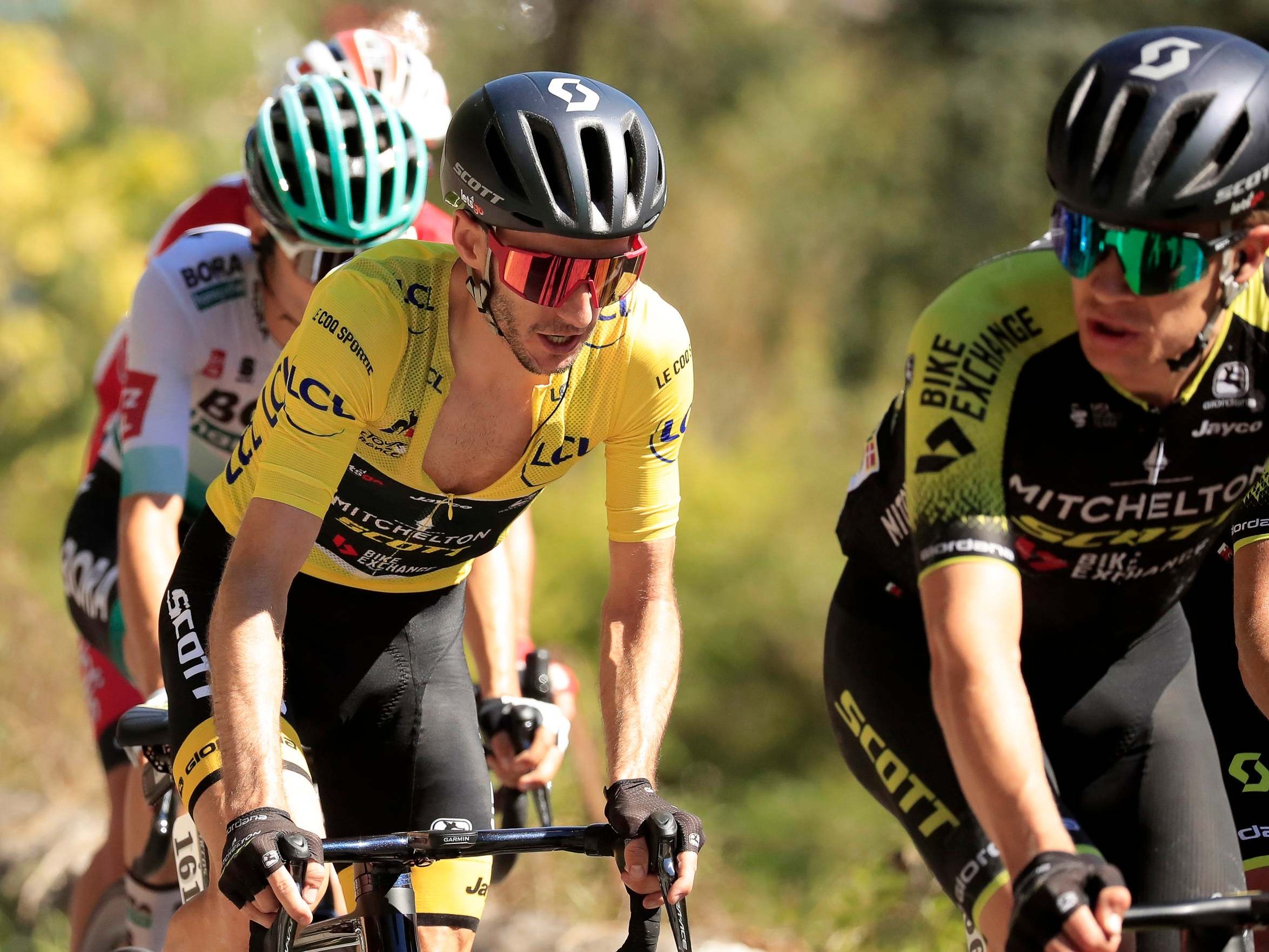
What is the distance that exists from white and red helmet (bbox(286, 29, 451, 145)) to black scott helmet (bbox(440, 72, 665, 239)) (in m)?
3.21

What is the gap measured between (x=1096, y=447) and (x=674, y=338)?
3.48 feet

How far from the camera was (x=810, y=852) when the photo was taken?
11.8 m

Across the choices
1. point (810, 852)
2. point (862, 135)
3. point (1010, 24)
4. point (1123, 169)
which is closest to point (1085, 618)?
point (1123, 169)

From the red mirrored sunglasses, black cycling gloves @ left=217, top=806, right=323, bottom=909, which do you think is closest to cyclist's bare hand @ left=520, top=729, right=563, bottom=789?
black cycling gloves @ left=217, top=806, right=323, bottom=909

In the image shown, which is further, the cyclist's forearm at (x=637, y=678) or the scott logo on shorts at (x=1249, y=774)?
the scott logo on shorts at (x=1249, y=774)

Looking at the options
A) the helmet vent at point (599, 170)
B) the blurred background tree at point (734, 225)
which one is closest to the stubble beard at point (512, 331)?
the helmet vent at point (599, 170)

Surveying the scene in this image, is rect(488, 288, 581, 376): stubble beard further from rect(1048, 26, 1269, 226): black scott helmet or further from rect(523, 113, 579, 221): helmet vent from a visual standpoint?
rect(1048, 26, 1269, 226): black scott helmet

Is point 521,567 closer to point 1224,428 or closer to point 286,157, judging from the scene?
point 286,157

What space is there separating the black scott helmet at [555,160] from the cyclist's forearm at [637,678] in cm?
89

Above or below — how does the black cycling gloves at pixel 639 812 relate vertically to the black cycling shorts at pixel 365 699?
below

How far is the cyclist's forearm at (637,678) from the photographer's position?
335 centimetres

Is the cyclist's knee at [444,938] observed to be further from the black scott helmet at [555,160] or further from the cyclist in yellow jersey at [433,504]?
the black scott helmet at [555,160]

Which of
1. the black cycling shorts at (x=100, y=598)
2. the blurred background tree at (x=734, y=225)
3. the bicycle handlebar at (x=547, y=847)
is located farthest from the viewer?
the blurred background tree at (x=734, y=225)

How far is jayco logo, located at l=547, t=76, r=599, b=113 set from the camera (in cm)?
338
